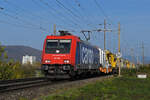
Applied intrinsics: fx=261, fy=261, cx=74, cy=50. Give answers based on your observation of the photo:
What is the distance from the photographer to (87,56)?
26.1 m

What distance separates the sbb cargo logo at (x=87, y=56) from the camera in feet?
80.4

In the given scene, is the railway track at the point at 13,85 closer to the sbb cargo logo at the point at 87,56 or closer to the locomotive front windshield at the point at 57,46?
the locomotive front windshield at the point at 57,46

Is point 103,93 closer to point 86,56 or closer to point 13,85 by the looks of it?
point 13,85

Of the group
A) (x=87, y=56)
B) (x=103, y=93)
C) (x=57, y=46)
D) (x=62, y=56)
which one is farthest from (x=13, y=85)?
(x=87, y=56)

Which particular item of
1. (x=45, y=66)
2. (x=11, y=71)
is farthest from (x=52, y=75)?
(x=11, y=71)

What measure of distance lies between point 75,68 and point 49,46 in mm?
2931

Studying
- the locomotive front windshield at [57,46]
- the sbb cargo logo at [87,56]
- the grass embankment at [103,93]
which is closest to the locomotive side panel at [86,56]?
the sbb cargo logo at [87,56]

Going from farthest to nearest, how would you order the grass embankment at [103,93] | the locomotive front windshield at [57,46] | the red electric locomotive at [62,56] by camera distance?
1. the locomotive front windshield at [57,46]
2. the red electric locomotive at [62,56]
3. the grass embankment at [103,93]

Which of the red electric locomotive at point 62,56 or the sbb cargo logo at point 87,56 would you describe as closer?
the red electric locomotive at point 62,56

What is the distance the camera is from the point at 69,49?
21812mm

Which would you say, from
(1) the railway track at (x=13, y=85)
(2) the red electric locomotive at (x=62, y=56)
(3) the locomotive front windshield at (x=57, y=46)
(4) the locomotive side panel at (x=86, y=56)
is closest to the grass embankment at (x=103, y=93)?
(1) the railway track at (x=13, y=85)

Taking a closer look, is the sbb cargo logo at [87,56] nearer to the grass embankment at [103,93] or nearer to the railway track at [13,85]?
the railway track at [13,85]

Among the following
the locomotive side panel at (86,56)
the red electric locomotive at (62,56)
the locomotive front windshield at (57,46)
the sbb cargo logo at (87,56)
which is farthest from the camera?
the sbb cargo logo at (87,56)

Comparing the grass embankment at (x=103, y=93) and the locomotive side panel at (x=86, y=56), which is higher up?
the locomotive side panel at (x=86, y=56)
